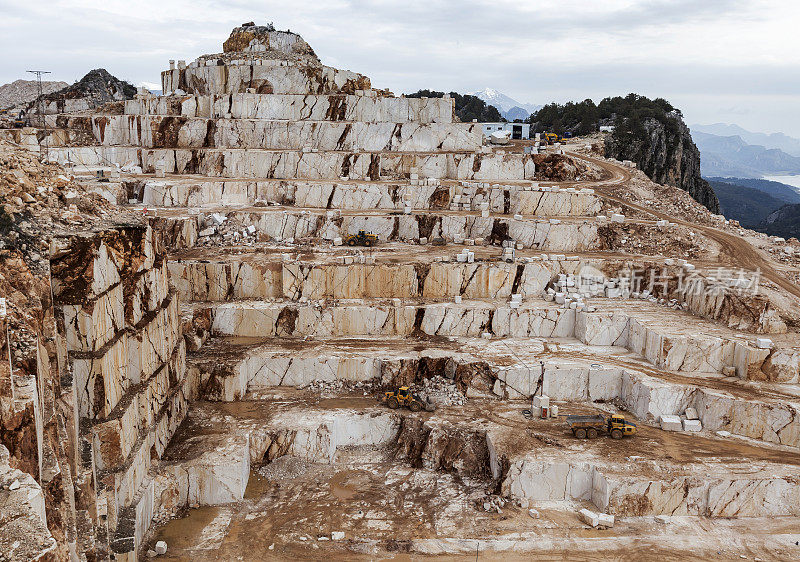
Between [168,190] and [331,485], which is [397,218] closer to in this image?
[168,190]

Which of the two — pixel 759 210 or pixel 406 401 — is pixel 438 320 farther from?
pixel 759 210

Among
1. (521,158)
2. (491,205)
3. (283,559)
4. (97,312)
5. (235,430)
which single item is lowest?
(283,559)

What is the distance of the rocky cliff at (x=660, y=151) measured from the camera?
49094 millimetres

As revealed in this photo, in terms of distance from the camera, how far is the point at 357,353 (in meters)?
20.4

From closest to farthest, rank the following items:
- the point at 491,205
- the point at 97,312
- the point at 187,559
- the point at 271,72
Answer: the point at 97,312 → the point at 187,559 → the point at 491,205 → the point at 271,72

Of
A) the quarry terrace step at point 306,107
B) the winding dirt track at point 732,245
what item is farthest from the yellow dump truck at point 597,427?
the quarry terrace step at point 306,107

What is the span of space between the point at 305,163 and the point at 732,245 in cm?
2100

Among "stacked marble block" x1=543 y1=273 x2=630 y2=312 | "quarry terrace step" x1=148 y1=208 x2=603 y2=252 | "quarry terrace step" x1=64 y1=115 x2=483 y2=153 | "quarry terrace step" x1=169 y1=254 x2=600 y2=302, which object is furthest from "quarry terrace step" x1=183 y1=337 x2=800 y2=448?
"quarry terrace step" x1=64 y1=115 x2=483 y2=153

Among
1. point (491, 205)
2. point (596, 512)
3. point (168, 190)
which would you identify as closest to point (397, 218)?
point (491, 205)

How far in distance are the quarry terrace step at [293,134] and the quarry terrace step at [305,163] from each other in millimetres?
987

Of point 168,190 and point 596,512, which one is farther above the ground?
point 168,190

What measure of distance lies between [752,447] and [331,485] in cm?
1171

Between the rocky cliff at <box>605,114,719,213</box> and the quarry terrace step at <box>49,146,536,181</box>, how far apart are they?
737 inches

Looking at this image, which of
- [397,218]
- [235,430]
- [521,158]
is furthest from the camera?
[521,158]
